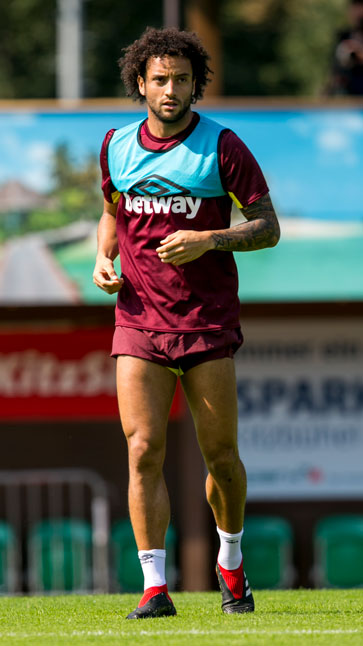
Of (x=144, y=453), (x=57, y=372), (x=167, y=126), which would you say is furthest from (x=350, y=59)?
(x=144, y=453)

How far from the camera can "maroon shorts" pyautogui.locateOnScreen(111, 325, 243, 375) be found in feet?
17.3

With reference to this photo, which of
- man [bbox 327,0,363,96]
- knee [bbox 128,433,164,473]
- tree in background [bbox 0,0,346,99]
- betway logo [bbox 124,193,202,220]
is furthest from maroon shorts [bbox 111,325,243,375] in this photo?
tree in background [bbox 0,0,346,99]

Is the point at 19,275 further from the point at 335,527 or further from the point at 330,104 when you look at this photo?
the point at 335,527

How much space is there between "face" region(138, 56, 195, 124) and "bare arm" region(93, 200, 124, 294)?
0.50 meters

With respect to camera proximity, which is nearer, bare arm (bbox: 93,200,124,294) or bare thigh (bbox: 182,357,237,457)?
bare thigh (bbox: 182,357,237,457)

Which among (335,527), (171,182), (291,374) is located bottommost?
(335,527)

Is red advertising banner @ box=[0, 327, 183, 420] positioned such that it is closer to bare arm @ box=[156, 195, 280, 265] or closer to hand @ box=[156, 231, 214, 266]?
bare arm @ box=[156, 195, 280, 265]

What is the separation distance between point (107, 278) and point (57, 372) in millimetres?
8542

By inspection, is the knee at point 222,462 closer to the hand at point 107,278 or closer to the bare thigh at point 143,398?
the bare thigh at point 143,398

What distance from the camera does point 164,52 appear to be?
5.34 metres

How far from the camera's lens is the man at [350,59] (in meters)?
12.0

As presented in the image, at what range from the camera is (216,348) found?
5.30 m

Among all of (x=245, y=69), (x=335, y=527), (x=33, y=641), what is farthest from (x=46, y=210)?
(x=245, y=69)

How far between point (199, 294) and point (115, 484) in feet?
29.1
